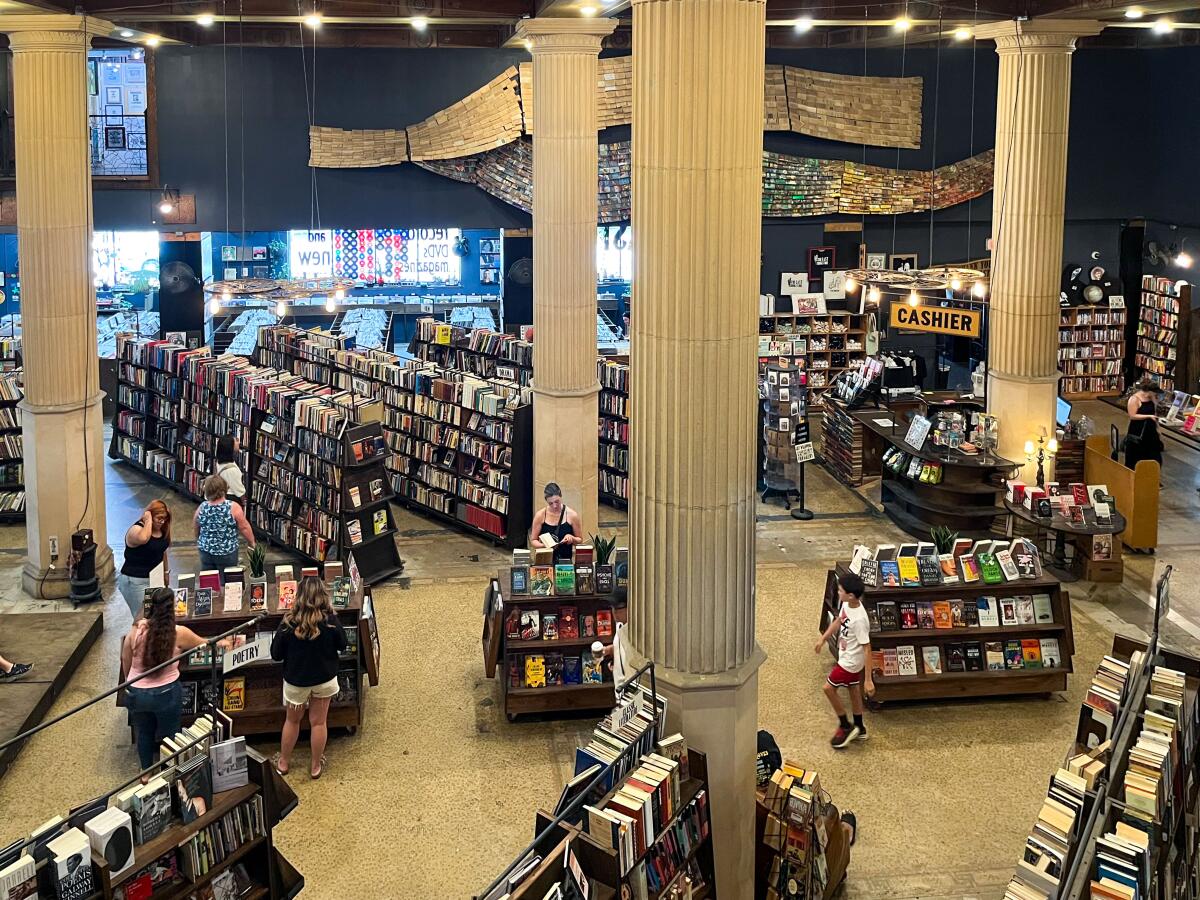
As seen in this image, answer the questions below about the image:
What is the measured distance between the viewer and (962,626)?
10.3 m

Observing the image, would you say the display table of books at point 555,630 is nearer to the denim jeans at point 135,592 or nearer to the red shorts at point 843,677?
the red shorts at point 843,677

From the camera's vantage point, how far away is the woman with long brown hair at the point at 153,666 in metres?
8.48

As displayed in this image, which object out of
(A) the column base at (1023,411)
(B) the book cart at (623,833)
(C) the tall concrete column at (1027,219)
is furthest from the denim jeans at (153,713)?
(C) the tall concrete column at (1027,219)

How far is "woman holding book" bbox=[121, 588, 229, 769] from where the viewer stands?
8.48 metres

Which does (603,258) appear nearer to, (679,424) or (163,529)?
(163,529)

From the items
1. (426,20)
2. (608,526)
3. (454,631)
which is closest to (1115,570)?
(608,526)

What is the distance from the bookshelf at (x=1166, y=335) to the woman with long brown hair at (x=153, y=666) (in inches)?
624

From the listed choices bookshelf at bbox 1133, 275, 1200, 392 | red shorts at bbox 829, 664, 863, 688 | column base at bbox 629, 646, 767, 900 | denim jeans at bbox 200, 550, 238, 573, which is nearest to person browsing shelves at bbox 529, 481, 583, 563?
denim jeans at bbox 200, 550, 238, 573

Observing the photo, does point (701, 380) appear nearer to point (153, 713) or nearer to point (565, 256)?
point (153, 713)

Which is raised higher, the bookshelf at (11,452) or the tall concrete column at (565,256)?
the tall concrete column at (565,256)

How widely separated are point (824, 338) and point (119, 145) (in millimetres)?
10332

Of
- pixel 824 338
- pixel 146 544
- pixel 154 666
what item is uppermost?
pixel 824 338

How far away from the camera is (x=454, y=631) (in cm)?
1169

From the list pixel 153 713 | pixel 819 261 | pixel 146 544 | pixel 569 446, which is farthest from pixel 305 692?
pixel 819 261
